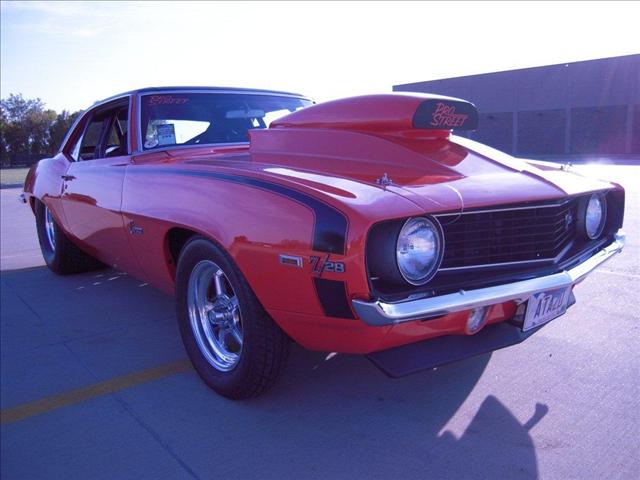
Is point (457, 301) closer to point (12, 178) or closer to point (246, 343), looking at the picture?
point (246, 343)

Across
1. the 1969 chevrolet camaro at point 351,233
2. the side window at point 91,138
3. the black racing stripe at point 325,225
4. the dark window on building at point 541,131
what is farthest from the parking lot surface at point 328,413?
the dark window on building at point 541,131

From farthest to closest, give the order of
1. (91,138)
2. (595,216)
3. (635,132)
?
(635,132)
(91,138)
(595,216)

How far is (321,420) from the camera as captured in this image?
258cm

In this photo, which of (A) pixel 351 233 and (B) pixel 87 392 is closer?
(A) pixel 351 233

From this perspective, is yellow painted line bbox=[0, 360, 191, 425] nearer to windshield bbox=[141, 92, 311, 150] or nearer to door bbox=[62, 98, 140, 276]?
door bbox=[62, 98, 140, 276]

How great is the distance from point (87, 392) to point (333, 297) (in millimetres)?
1568

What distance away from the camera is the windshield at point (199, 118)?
3822mm

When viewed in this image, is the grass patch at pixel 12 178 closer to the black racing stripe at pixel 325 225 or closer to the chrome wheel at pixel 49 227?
the chrome wheel at pixel 49 227

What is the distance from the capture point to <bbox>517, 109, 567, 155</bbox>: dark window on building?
22.5m

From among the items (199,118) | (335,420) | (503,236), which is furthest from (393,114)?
(335,420)

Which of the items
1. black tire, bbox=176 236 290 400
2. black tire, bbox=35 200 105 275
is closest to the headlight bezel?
black tire, bbox=176 236 290 400

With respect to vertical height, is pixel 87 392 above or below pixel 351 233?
below

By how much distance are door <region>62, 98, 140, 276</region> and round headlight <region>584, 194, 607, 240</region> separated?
261 cm

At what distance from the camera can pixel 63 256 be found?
5.20m
